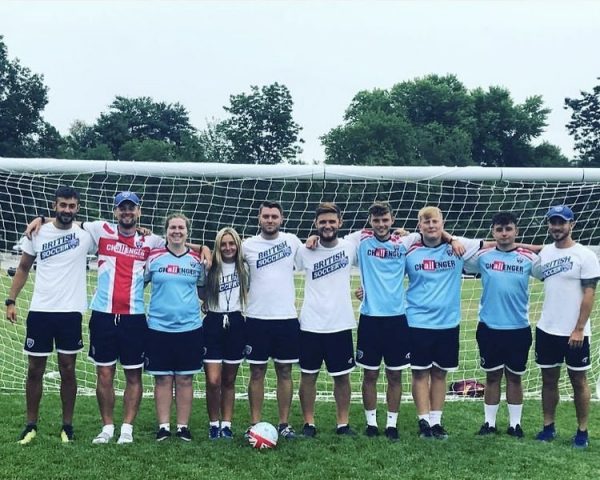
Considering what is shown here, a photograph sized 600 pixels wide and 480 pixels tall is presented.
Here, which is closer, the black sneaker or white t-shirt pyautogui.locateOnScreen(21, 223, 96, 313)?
white t-shirt pyautogui.locateOnScreen(21, 223, 96, 313)

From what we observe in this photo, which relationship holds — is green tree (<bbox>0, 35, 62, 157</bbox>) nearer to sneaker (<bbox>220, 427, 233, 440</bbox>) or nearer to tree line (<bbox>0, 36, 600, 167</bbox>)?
tree line (<bbox>0, 36, 600, 167</bbox>)

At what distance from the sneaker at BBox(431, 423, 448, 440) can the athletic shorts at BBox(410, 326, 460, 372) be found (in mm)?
466

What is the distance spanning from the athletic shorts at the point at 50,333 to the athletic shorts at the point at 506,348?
298 centimetres

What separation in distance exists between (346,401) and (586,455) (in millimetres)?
1708

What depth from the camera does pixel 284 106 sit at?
42.3m

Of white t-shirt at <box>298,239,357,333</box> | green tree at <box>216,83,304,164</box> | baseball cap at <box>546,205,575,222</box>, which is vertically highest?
green tree at <box>216,83,304,164</box>

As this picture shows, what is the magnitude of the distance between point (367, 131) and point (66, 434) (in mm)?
33823

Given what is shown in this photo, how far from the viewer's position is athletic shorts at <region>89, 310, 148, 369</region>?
4.50 m

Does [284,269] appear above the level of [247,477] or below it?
above

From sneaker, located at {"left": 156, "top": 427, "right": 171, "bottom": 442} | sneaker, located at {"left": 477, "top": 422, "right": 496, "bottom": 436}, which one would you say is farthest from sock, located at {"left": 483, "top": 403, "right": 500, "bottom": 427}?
sneaker, located at {"left": 156, "top": 427, "right": 171, "bottom": 442}

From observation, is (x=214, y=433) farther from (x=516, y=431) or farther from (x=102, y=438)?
(x=516, y=431)

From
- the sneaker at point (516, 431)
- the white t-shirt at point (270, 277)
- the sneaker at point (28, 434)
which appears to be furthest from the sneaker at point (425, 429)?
the sneaker at point (28, 434)

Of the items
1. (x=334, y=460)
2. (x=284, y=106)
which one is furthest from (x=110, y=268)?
(x=284, y=106)

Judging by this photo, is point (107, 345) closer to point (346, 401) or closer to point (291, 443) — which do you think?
point (291, 443)
